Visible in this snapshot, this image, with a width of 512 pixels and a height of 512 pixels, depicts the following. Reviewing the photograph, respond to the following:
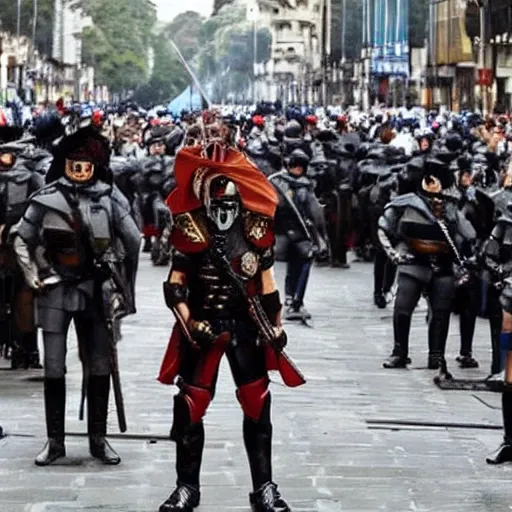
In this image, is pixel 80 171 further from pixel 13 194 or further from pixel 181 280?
pixel 13 194

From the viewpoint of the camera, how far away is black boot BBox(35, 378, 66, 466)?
13133 millimetres

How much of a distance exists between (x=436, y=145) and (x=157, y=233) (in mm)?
4970

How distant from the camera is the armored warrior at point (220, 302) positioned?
38.3 feet

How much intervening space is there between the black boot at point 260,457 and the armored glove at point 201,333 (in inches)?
16.8

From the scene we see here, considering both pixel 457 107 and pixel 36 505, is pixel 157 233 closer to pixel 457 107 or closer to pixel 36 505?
pixel 36 505

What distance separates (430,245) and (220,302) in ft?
22.8

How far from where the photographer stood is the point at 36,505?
1187 centimetres

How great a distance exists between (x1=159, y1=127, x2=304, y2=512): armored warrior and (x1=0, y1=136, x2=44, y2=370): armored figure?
5647mm

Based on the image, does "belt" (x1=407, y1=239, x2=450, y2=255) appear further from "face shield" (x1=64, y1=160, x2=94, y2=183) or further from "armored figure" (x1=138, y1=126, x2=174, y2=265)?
"armored figure" (x1=138, y1=126, x2=174, y2=265)

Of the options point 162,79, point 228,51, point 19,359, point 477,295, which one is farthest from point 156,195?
point 162,79

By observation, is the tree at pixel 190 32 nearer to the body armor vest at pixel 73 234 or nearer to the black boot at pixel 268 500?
the body armor vest at pixel 73 234

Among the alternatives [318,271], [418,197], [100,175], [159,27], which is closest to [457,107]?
[318,271]

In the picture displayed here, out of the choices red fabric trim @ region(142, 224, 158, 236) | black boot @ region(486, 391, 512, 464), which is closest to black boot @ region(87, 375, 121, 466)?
black boot @ region(486, 391, 512, 464)

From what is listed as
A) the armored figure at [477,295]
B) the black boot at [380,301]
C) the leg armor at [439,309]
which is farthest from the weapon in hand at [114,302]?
the black boot at [380,301]
